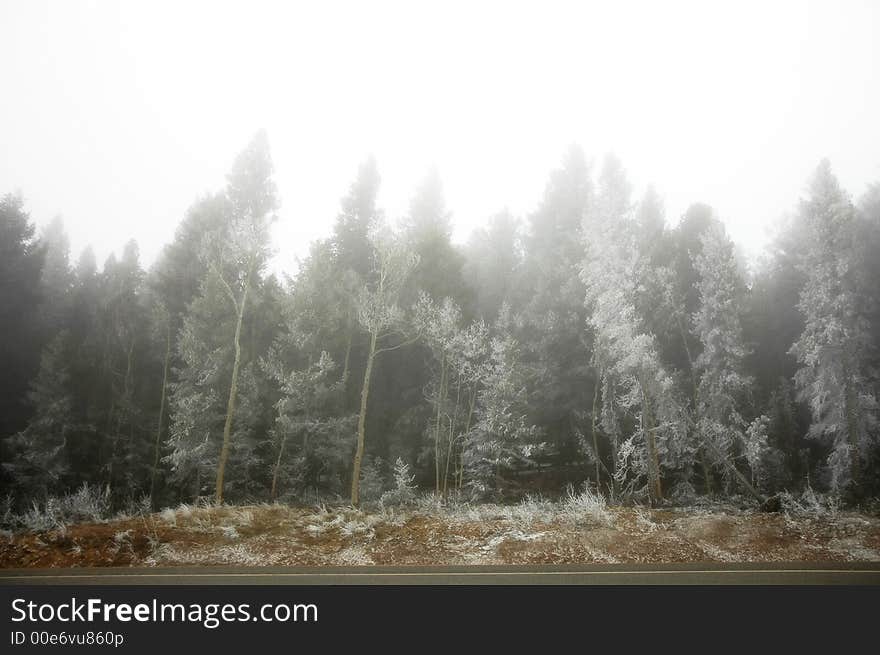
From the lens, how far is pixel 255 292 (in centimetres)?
2142

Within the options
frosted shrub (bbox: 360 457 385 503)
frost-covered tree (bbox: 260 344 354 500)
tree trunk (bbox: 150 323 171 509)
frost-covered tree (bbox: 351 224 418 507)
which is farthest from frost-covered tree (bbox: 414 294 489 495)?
tree trunk (bbox: 150 323 171 509)

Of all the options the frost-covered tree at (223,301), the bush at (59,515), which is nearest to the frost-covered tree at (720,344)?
the frost-covered tree at (223,301)

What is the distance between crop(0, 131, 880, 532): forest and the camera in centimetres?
1883

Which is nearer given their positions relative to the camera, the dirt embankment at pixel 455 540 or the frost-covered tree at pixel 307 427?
→ the dirt embankment at pixel 455 540

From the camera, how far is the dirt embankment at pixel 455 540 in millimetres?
9602

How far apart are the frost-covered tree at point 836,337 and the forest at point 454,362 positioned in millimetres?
108

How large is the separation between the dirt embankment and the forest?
493 centimetres

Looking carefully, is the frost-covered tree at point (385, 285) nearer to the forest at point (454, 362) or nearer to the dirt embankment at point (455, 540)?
the forest at point (454, 362)

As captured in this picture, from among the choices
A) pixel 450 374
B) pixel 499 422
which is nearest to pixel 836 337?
pixel 499 422

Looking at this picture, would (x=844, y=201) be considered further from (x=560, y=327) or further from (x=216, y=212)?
(x=216, y=212)

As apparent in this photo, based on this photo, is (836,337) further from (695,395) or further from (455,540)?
(455,540)
